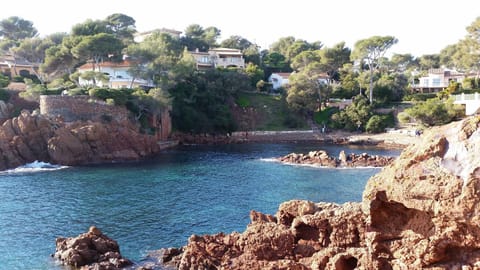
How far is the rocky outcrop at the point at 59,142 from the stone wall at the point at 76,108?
10.3ft

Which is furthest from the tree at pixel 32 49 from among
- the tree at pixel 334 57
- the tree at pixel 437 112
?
the tree at pixel 437 112

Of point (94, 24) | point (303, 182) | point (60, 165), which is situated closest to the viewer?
point (303, 182)

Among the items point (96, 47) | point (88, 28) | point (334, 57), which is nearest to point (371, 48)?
point (334, 57)

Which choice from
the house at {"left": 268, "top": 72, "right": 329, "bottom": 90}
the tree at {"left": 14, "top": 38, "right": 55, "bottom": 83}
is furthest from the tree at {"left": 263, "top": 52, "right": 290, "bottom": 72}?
the tree at {"left": 14, "top": 38, "right": 55, "bottom": 83}

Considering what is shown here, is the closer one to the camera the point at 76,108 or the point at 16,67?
the point at 76,108

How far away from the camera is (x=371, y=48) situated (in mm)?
84812

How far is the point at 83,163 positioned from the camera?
183ft

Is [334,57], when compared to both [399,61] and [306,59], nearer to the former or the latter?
[306,59]

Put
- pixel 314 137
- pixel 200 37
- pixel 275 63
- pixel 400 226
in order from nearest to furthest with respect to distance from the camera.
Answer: pixel 400 226
pixel 314 137
pixel 275 63
pixel 200 37

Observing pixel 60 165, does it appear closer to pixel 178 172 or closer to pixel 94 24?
pixel 178 172

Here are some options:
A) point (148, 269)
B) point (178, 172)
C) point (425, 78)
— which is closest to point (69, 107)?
point (178, 172)

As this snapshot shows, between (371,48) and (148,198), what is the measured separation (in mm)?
58823

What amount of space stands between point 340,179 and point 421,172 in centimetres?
3100

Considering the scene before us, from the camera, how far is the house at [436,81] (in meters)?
99.0
